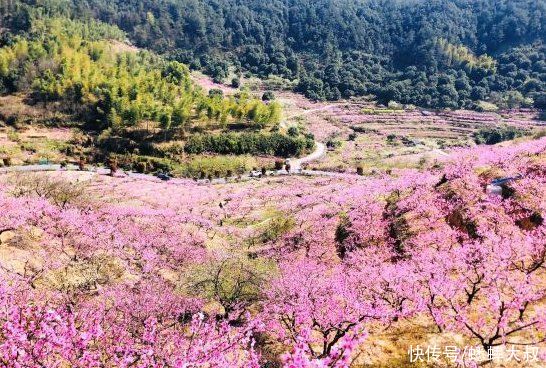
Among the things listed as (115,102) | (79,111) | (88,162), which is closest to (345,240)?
(88,162)

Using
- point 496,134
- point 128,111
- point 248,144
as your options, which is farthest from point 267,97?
point 496,134

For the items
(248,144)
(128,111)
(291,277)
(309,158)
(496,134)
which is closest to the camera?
(291,277)

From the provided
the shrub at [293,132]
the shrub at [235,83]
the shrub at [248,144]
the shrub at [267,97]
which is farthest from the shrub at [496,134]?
the shrub at [235,83]

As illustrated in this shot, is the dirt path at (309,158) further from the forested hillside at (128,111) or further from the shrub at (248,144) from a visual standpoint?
the forested hillside at (128,111)

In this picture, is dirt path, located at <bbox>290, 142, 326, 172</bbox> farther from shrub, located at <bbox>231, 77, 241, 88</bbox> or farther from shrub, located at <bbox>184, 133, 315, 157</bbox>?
shrub, located at <bbox>231, 77, 241, 88</bbox>

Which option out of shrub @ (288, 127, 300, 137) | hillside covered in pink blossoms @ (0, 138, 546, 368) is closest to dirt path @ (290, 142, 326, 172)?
shrub @ (288, 127, 300, 137)

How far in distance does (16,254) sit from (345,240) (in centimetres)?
2488

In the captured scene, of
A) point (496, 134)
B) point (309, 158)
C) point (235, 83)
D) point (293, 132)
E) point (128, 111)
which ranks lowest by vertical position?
point (309, 158)

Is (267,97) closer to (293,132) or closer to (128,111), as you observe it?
(293,132)

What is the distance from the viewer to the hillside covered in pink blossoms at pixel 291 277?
683 inches

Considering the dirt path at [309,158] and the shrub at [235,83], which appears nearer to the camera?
the dirt path at [309,158]

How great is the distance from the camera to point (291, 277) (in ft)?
87.0

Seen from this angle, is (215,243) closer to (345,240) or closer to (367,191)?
(345,240)

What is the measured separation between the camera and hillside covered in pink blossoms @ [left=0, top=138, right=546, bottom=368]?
1736 centimetres
